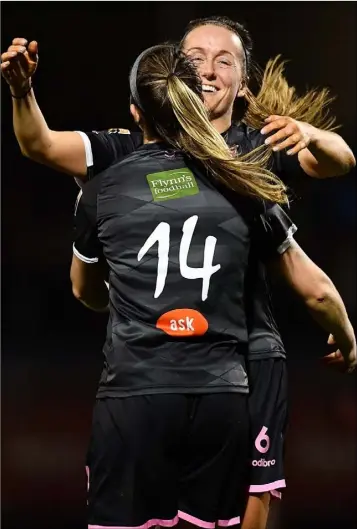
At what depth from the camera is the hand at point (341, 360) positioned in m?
2.43

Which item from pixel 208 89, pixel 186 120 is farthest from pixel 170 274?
pixel 208 89

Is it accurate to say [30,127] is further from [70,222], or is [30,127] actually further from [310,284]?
[70,222]

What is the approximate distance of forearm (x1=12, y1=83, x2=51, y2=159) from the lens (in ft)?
7.09

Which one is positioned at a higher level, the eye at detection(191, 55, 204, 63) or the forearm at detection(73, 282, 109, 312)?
the eye at detection(191, 55, 204, 63)

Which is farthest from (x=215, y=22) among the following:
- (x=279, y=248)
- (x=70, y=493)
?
(x=70, y=493)

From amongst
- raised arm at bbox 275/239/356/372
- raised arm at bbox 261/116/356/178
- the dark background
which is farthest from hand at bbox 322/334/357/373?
the dark background

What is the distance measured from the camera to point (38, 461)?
4297 millimetres

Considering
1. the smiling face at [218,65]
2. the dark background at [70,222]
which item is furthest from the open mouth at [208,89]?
the dark background at [70,222]

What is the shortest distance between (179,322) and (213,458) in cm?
28

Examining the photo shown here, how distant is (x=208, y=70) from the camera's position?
236 cm

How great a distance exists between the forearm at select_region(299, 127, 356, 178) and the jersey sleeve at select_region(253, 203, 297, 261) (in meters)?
0.13

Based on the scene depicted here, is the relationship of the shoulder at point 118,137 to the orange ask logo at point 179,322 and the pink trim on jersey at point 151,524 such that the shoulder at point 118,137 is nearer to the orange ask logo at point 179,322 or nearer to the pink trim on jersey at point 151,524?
the orange ask logo at point 179,322

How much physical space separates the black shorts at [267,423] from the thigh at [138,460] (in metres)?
0.28

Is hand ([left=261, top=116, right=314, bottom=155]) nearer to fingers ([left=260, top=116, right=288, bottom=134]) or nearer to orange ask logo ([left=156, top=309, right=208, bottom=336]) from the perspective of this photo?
fingers ([left=260, top=116, right=288, bottom=134])
